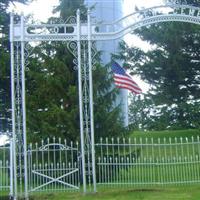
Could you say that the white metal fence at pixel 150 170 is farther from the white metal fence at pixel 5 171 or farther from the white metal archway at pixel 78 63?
the white metal fence at pixel 5 171

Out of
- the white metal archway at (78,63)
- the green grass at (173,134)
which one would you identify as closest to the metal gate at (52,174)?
the white metal archway at (78,63)

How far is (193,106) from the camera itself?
22812 millimetres

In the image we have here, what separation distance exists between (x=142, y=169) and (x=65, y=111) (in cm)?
315

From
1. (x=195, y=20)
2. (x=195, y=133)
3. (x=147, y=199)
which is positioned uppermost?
(x=195, y=20)

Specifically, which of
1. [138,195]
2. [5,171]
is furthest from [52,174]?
[138,195]

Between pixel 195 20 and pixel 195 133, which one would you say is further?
pixel 195 133

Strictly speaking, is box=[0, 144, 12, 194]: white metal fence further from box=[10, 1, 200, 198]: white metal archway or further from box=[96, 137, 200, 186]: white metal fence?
box=[96, 137, 200, 186]: white metal fence

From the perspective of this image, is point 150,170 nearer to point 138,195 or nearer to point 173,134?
point 138,195

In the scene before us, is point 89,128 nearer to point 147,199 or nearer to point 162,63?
point 147,199

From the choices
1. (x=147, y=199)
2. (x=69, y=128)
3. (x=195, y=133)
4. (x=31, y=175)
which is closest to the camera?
(x=147, y=199)

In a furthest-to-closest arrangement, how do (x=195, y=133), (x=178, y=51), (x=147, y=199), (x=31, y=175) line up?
1. (x=195, y=133)
2. (x=178, y=51)
3. (x=31, y=175)
4. (x=147, y=199)

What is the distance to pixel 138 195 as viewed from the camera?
11.2 meters

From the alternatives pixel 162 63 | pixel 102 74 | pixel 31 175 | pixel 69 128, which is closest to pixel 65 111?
pixel 69 128

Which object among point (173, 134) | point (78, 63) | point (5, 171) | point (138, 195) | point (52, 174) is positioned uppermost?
point (78, 63)
